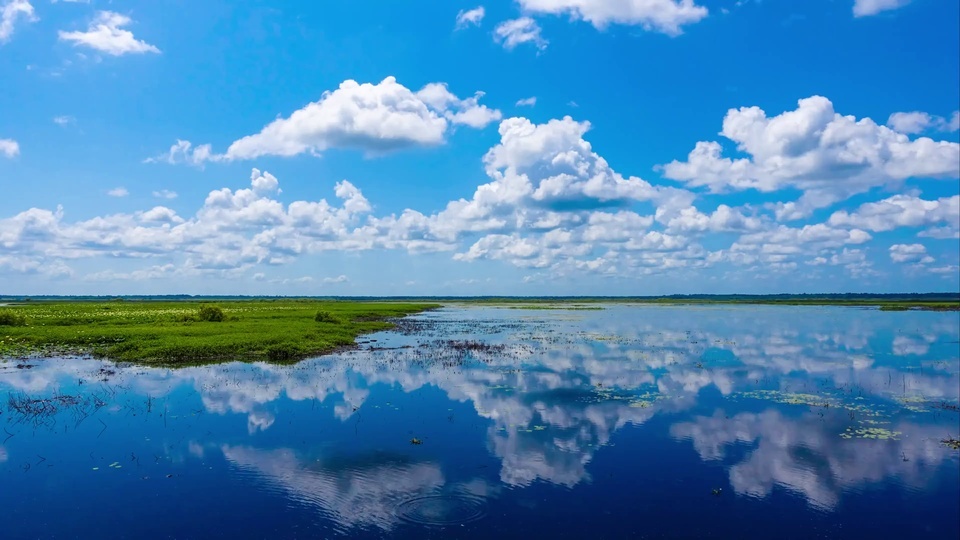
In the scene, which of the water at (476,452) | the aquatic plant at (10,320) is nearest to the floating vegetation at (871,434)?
the water at (476,452)

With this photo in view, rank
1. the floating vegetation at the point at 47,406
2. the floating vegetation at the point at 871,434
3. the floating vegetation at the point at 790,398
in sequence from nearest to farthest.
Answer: the floating vegetation at the point at 871,434 → the floating vegetation at the point at 47,406 → the floating vegetation at the point at 790,398

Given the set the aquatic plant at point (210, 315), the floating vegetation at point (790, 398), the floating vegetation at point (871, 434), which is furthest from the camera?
the aquatic plant at point (210, 315)

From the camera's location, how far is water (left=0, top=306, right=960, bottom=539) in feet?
41.7

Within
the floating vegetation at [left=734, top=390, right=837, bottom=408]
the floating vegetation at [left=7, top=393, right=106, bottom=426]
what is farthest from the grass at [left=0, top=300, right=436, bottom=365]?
the floating vegetation at [left=734, top=390, right=837, bottom=408]

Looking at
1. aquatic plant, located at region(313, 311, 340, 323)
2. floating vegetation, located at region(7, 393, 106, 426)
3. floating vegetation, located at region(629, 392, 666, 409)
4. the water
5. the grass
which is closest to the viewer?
the water

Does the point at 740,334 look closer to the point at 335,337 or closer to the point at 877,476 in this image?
the point at 335,337

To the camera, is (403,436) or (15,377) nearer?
(403,436)

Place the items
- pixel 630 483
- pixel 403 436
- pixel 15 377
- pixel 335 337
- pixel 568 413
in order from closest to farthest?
pixel 630 483, pixel 403 436, pixel 568 413, pixel 15 377, pixel 335 337

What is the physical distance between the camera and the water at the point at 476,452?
12711 mm

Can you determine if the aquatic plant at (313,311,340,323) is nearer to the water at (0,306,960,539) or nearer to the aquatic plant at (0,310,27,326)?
the aquatic plant at (0,310,27,326)

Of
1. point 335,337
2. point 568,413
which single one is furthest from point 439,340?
point 568,413

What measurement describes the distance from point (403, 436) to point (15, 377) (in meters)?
24.5

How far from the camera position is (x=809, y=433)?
19938 millimetres

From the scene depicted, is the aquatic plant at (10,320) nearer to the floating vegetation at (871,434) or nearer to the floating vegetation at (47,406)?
the floating vegetation at (47,406)
